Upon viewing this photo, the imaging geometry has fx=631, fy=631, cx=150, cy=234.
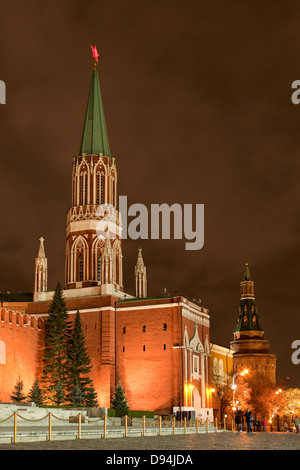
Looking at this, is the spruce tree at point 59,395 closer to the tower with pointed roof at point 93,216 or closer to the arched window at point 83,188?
the tower with pointed roof at point 93,216

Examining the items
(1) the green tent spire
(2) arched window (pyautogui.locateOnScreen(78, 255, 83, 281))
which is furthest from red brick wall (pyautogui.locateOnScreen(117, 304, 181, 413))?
(1) the green tent spire

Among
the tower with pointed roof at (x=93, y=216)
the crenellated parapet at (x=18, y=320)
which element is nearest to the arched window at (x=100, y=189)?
the tower with pointed roof at (x=93, y=216)

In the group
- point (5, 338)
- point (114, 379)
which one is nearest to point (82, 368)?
point (114, 379)

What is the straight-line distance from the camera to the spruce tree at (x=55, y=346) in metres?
50.6

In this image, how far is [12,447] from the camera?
62.3ft

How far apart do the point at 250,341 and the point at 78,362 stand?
6376 cm

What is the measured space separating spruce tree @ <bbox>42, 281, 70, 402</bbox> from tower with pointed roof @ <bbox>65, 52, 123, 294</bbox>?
3904 mm

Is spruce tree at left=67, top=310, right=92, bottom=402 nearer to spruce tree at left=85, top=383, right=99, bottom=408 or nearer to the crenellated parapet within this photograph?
spruce tree at left=85, top=383, right=99, bottom=408

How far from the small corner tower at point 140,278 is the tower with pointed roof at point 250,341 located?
47.5m

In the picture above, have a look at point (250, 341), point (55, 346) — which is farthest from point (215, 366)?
point (55, 346)

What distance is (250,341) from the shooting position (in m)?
110

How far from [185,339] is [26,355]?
1328 centimetres
